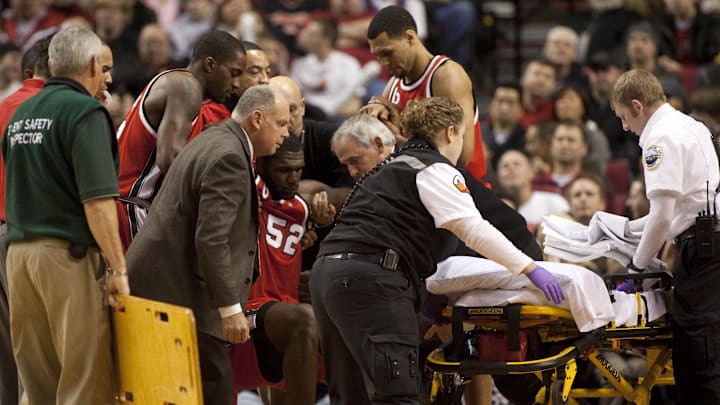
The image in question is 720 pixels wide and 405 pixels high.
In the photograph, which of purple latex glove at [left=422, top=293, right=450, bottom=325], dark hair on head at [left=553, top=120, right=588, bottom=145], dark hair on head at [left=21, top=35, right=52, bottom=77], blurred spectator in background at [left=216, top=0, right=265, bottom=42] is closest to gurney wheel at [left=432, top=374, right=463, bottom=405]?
purple latex glove at [left=422, top=293, right=450, bottom=325]

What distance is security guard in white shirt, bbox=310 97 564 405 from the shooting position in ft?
17.0

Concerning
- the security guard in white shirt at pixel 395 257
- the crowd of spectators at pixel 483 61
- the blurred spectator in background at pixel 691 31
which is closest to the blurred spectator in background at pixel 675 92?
the crowd of spectators at pixel 483 61

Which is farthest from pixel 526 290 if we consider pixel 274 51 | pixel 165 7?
pixel 165 7

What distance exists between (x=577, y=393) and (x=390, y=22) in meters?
2.27

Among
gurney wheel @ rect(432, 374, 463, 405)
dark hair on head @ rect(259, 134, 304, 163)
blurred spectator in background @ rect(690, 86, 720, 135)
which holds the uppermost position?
blurred spectator in background @ rect(690, 86, 720, 135)

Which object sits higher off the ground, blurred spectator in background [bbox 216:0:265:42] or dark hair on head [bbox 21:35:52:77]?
blurred spectator in background [bbox 216:0:265:42]

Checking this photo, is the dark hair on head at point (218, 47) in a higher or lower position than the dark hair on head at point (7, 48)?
lower

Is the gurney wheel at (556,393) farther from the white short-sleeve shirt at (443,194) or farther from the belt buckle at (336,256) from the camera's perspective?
the belt buckle at (336,256)

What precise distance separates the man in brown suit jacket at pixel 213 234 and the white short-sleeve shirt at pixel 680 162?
1.76m

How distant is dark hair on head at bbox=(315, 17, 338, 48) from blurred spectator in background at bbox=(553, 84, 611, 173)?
2.30 m

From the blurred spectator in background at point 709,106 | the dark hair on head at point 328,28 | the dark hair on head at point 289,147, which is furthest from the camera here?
the dark hair on head at point 328,28

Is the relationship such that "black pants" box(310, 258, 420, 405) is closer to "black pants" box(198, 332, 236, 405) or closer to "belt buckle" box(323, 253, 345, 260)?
"belt buckle" box(323, 253, 345, 260)

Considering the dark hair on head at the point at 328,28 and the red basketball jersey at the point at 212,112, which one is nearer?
the red basketball jersey at the point at 212,112

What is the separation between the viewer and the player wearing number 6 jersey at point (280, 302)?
595 centimetres
